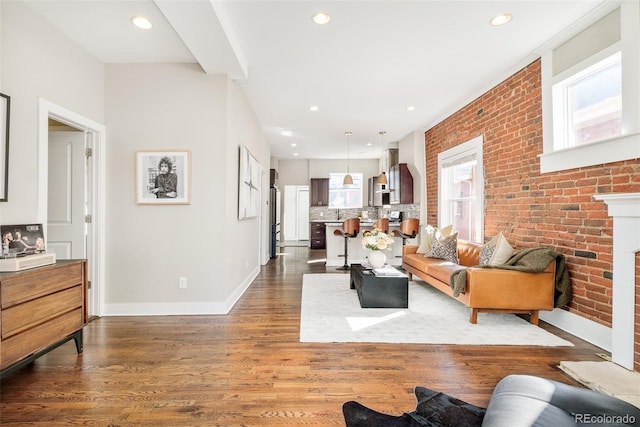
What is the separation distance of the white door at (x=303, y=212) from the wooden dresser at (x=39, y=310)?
8.34 meters

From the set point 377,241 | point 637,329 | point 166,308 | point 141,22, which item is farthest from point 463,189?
point 141,22

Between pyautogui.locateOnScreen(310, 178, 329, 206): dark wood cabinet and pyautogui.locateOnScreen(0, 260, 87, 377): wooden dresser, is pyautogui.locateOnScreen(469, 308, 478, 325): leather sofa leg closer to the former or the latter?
pyautogui.locateOnScreen(0, 260, 87, 377): wooden dresser

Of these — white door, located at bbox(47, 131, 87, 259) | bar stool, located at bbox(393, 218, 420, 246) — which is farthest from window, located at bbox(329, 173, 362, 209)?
white door, located at bbox(47, 131, 87, 259)

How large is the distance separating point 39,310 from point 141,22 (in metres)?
2.44

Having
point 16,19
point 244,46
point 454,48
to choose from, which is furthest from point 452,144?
point 16,19

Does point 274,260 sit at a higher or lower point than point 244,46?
lower

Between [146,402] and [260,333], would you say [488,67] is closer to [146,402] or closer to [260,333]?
[260,333]

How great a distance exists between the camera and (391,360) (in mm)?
2340

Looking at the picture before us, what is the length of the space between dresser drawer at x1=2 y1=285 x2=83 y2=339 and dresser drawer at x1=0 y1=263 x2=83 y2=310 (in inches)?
1.5

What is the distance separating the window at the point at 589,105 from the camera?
8.41 feet

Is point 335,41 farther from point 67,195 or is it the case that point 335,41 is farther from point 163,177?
point 67,195

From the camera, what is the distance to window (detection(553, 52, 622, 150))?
256 cm

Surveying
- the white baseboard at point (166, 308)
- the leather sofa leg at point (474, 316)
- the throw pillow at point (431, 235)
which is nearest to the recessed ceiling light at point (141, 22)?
the white baseboard at point (166, 308)

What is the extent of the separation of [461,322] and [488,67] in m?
2.91
